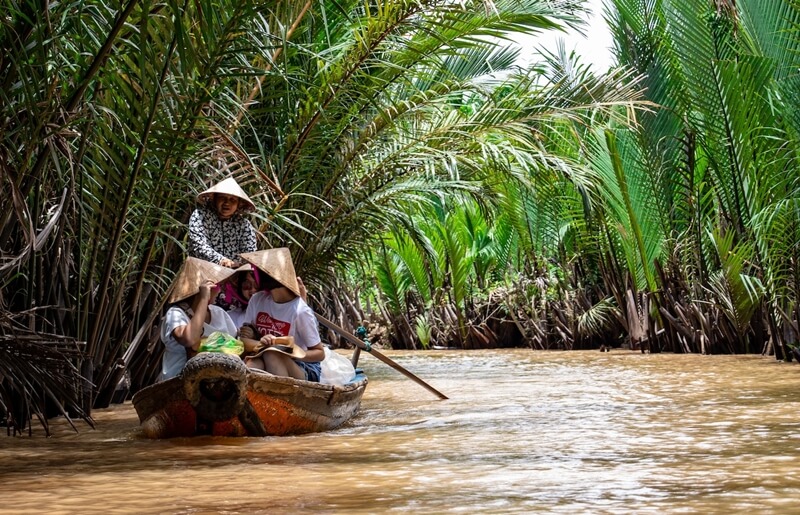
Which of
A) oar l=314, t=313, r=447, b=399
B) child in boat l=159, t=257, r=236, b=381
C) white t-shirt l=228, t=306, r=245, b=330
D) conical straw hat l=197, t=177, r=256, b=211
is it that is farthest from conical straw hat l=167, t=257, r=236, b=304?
oar l=314, t=313, r=447, b=399

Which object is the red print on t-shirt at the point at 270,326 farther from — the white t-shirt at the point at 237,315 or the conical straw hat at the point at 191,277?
the conical straw hat at the point at 191,277

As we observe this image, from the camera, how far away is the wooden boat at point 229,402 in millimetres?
5434

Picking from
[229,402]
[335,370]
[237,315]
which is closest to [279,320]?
[237,315]

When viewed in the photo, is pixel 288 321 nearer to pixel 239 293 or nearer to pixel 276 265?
pixel 276 265

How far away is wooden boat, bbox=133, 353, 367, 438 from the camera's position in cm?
543

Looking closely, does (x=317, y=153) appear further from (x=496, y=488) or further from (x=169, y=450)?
(x=496, y=488)

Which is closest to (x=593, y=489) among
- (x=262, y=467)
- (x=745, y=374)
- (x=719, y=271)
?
(x=262, y=467)

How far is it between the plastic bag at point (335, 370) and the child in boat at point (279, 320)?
58 centimetres

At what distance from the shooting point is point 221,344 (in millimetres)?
5773

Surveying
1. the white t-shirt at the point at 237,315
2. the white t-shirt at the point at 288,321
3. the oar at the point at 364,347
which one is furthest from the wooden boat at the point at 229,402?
the oar at the point at 364,347

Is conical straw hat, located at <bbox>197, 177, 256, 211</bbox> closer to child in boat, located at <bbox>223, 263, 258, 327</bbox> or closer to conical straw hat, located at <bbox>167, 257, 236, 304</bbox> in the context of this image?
child in boat, located at <bbox>223, 263, 258, 327</bbox>

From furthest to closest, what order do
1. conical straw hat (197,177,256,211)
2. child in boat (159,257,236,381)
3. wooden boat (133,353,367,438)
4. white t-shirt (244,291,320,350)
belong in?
conical straw hat (197,177,256,211) → white t-shirt (244,291,320,350) → child in boat (159,257,236,381) → wooden boat (133,353,367,438)

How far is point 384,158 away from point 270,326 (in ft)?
14.0

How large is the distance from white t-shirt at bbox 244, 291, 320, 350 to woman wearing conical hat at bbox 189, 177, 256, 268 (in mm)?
511
